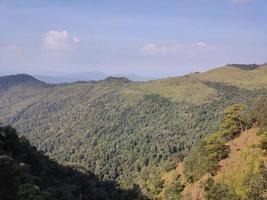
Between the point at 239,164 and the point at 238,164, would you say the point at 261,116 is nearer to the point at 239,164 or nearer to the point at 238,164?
the point at 238,164

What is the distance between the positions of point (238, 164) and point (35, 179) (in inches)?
1517

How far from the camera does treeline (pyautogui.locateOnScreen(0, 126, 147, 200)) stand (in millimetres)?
43812

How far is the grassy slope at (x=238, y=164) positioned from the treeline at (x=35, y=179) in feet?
62.8

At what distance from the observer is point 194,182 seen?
84125mm

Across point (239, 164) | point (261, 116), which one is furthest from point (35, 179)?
point (261, 116)

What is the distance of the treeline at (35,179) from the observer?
144 ft

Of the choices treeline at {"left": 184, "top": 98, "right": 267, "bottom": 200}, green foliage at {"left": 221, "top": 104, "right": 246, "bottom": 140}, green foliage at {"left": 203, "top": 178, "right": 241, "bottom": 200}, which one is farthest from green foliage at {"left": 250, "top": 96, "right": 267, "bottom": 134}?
green foliage at {"left": 203, "top": 178, "right": 241, "bottom": 200}

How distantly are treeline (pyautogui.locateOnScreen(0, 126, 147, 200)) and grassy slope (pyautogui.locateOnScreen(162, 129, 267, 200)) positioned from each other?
1913 cm

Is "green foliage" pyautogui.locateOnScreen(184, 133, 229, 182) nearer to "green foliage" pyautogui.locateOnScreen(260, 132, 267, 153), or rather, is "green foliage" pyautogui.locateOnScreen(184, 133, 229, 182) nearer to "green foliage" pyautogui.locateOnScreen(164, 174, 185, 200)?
"green foliage" pyautogui.locateOnScreen(164, 174, 185, 200)

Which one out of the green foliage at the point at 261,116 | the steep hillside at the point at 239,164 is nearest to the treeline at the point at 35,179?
the steep hillside at the point at 239,164

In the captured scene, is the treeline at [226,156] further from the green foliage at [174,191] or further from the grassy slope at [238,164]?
the green foliage at [174,191]

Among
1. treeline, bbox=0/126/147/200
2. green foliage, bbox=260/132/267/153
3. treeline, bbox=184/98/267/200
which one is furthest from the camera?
green foliage, bbox=260/132/267/153

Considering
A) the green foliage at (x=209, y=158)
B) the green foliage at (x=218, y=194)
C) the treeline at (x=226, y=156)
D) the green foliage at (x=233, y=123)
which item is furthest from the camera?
the green foliage at (x=233, y=123)

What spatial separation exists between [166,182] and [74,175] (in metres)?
23.1
